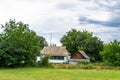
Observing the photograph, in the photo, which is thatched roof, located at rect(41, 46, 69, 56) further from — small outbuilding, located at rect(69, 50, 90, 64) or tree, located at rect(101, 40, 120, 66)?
tree, located at rect(101, 40, 120, 66)

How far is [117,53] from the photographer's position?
65.4 metres

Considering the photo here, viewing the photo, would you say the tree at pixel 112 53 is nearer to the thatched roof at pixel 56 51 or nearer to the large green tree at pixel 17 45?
the large green tree at pixel 17 45

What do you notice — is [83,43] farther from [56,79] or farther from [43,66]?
[56,79]

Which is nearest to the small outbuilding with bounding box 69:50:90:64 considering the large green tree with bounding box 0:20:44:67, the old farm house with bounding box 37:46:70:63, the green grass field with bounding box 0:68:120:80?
the old farm house with bounding box 37:46:70:63

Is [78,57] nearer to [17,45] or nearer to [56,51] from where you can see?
[56,51]

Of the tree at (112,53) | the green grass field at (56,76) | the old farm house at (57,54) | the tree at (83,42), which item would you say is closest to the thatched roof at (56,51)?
the old farm house at (57,54)

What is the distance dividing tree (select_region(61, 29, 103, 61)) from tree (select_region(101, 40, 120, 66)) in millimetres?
27088

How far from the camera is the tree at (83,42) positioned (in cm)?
9862

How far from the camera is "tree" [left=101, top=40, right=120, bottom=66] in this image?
2549 inches

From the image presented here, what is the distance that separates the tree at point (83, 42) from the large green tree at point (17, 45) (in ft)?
131

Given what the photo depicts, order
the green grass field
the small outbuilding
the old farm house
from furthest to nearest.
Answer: the small outbuilding → the old farm house → the green grass field

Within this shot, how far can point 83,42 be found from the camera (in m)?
103

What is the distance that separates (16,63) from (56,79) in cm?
2738

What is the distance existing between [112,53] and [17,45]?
832 inches
